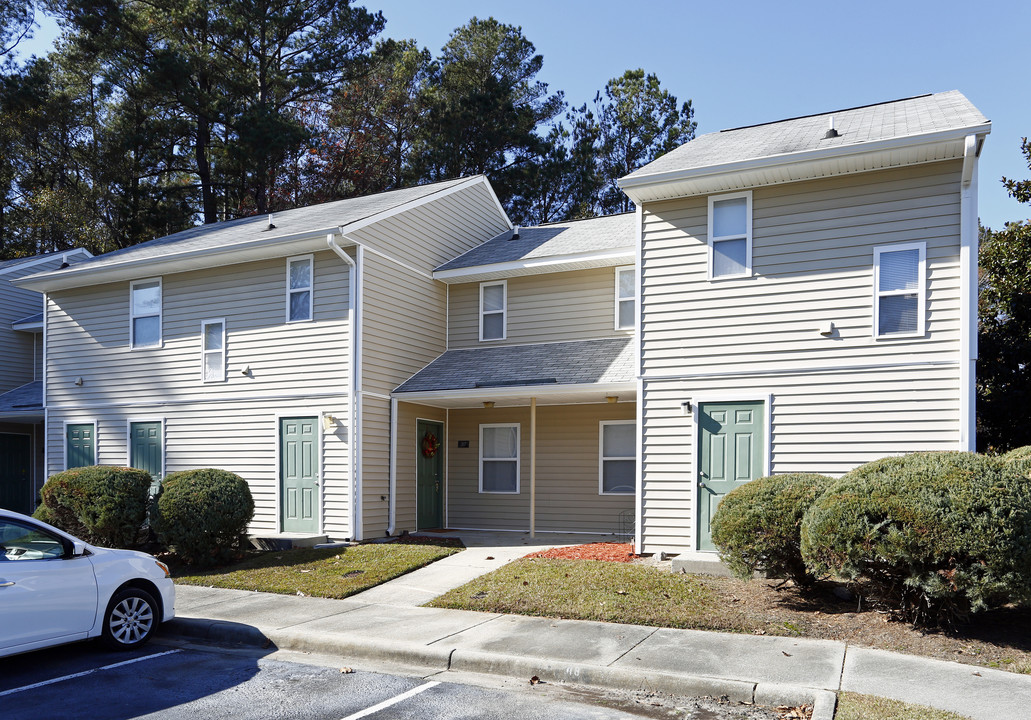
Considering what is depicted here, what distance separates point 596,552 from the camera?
1238cm

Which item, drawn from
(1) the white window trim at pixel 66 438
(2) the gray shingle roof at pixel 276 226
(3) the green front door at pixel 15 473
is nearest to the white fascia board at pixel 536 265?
(2) the gray shingle roof at pixel 276 226

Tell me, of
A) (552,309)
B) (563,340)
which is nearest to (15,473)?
(552,309)

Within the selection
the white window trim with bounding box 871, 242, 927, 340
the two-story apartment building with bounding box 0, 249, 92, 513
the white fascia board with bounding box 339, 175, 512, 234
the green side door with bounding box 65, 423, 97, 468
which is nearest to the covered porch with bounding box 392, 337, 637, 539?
the white fascia board with bounding box 339, 175, 512, 234

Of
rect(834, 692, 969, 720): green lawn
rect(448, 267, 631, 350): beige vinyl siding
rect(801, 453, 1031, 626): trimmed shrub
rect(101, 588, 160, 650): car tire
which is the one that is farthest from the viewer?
rect(448, 267, 631, 350): beige vinyl siding

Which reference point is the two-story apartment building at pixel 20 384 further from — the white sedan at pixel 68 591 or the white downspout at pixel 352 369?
the white sedan at pixel 68 591

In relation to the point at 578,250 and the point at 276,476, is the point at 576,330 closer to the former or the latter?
the point at 578,250

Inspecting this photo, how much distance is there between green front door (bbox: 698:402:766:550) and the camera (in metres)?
11.4

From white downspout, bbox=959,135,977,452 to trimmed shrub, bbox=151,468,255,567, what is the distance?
10.3m

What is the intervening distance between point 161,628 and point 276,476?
6240 millimetres

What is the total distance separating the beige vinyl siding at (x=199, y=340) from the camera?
14.9 m

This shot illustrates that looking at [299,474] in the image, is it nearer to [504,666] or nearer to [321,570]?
[321,570]

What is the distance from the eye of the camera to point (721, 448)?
1154 cm

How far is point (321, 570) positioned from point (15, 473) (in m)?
13.7

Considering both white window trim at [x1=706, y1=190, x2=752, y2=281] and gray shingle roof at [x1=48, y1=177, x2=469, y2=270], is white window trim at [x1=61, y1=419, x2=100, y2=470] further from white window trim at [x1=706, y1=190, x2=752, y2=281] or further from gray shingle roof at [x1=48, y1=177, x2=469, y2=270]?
white window trim at [x1=706, y1=190, x2=752, y2=281]
